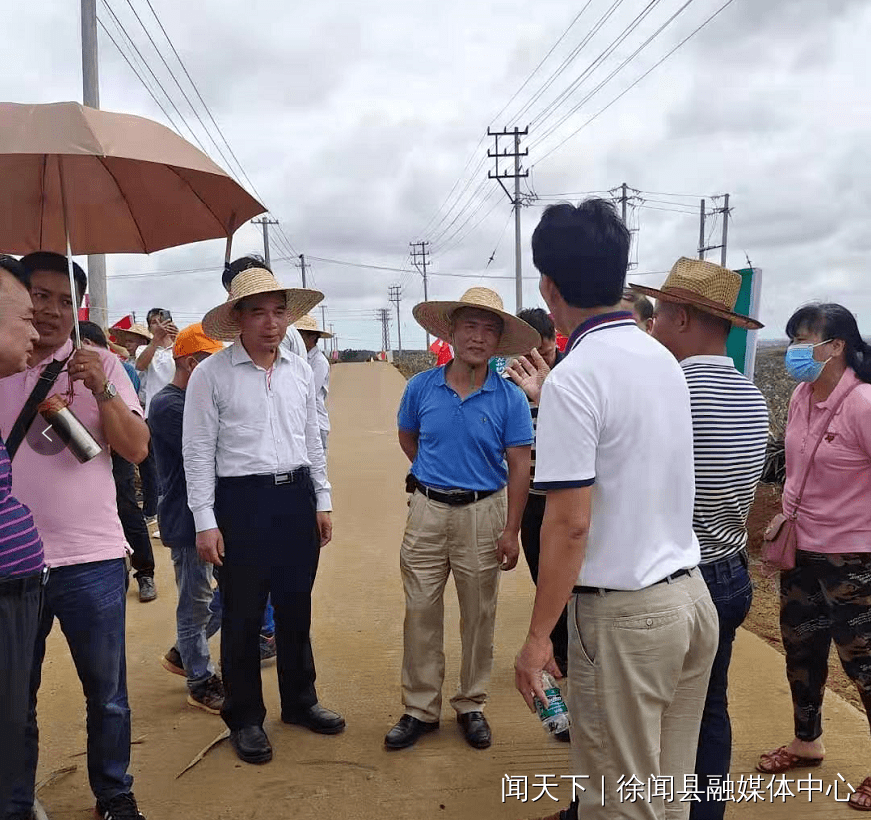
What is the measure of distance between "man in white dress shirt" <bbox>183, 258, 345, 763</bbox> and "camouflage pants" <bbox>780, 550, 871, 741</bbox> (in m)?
2.22

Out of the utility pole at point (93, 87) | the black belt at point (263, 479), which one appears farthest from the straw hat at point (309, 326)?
the utility pole at point (93, 87)

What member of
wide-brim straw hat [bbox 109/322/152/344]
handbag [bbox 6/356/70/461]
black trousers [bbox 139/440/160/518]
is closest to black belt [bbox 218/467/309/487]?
handbag [bbox 6/356/70/461]

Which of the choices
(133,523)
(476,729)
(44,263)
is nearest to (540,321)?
(476,729)

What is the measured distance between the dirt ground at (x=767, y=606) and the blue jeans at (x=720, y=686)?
214cm

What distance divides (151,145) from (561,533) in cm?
193

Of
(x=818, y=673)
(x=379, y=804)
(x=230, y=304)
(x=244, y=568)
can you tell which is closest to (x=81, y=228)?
(x=230, y=304)

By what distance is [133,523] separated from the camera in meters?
5.84

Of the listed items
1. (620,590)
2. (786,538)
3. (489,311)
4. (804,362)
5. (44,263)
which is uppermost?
(44,263)

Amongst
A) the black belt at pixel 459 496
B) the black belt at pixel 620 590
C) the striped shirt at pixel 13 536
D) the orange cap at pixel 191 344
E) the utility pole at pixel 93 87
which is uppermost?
the utility pole at pixel 93 87

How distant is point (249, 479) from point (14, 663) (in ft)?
4.78

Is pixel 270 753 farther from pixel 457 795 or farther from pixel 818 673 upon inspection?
pixel 818 673

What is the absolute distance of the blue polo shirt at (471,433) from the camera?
3.65 m

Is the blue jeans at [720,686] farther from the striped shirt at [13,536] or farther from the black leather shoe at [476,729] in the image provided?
the striped shirt at [13,536]

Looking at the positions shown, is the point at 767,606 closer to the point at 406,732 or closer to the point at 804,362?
the point at 804,362
